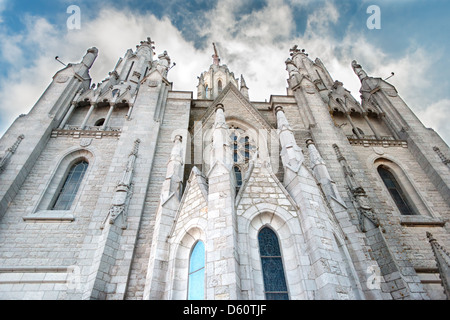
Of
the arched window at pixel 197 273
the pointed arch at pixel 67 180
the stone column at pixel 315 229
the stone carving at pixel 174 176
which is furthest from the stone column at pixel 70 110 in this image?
the stone column at pixel 315 229

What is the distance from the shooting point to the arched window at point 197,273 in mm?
6308

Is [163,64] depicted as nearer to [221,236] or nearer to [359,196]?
[359,196]

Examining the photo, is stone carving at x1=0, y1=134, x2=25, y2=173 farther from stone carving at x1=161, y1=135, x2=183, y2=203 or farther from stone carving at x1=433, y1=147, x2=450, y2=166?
stone carving at x1=433, y1=147, x2=450, y2=166

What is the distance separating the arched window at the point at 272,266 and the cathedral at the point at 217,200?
0.03m

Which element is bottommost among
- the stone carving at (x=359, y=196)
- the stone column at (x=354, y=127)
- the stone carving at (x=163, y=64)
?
the stone carving at (x=359, y=196)

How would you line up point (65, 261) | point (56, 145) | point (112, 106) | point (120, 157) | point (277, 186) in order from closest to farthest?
point (277, 186) → point (65, 261) → point (120, 157) → point (56, 145) → point (112, 106)

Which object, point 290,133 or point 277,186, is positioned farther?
point 290,133

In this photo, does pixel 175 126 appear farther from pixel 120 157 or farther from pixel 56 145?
pixel 56 145

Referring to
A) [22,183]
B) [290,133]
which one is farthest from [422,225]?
[22,183]

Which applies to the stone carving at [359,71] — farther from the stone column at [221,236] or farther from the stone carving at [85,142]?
the stone carving at [85,142]

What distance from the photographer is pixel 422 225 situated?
34.8 ft

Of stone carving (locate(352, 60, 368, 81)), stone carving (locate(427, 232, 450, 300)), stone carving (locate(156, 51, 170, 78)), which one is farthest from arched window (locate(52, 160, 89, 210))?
stone carving (locate(352, 60, 368, 81))

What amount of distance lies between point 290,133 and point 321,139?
3608 millimetres

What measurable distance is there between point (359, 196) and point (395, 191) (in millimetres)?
4387
